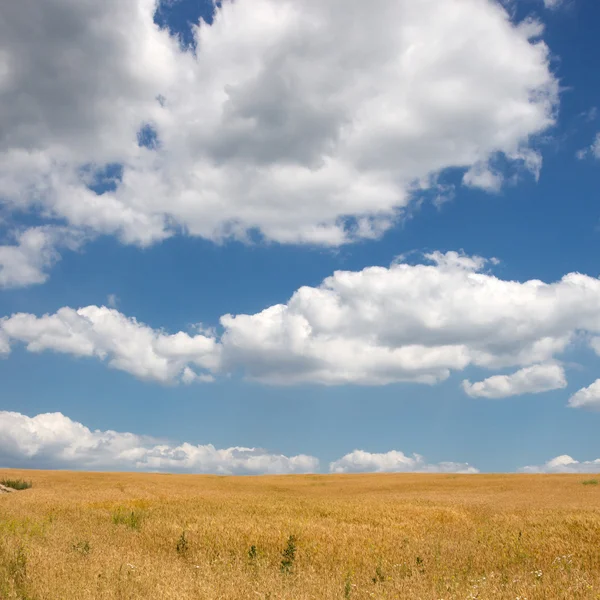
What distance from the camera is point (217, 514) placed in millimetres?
19547

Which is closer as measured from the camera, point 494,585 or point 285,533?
point 494,585

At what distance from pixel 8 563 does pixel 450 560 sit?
9648 millimetres

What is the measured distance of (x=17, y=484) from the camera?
38.8 meters

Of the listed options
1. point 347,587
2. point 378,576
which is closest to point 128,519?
point 378,576

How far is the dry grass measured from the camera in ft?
30.9

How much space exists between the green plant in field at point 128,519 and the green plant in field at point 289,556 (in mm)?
5738

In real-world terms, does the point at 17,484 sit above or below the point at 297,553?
below

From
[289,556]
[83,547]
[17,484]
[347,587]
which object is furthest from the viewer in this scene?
[17,484]

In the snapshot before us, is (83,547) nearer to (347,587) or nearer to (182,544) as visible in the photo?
A: (182,544)

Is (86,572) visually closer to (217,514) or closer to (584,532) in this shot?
(217,514)

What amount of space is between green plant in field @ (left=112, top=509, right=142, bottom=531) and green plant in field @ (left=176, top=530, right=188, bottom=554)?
2.86 metres

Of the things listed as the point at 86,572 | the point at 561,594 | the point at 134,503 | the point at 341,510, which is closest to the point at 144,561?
the point at 86,572

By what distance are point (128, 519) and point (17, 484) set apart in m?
25.6

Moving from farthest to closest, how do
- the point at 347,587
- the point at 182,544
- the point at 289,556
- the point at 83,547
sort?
the point at 182,544 → the point at 289,556 → the point at 83,547 → the point at 347,587
